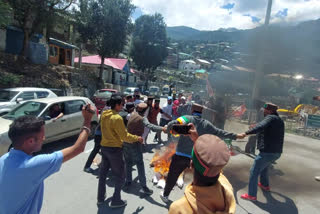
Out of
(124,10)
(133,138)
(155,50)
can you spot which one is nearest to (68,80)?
(124,10)

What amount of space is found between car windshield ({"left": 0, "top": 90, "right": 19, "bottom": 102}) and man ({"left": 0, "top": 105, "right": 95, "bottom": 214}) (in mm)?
7506

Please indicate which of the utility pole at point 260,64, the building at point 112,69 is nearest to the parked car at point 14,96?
the utility pole at point 260,64

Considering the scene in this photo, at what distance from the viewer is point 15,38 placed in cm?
1764

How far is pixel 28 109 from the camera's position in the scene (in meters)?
5.66

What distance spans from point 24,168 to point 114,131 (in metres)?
1.83

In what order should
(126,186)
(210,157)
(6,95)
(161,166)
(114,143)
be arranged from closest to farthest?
(210,157) < (114,143) < (126,186) < (161,166) < (6,95)

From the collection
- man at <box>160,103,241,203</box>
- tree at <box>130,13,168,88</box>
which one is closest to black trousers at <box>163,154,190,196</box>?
man at <box>160,103,241,203</box>

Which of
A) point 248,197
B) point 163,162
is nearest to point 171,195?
A: point 163,162

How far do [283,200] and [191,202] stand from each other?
12.5ft

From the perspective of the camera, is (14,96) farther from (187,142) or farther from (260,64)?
(260,64)

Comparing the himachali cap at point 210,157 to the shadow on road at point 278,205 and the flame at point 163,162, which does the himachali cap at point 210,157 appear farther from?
the flame at point 163,162

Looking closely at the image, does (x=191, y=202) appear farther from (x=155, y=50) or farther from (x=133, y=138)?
(x=155, y=50)

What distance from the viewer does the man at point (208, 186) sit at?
48.2 inches

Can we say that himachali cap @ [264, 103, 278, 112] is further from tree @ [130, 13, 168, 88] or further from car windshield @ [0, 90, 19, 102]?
tree @ [130, 13, 168, 88]
